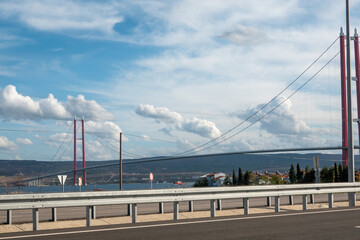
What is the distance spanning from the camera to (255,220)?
12.0 metres

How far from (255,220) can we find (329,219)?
167cm

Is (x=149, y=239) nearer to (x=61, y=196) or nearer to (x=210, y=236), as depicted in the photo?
(x=210, y=236)

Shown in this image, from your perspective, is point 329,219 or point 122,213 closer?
point 329,219

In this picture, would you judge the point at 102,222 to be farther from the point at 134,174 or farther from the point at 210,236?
the point at 134,174

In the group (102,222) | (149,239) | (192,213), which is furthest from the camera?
(192,213)

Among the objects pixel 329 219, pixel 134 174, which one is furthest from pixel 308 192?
pixel 134 174

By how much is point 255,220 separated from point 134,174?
155012 mm

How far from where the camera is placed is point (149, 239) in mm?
8977

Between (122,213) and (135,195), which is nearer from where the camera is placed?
(135,195)

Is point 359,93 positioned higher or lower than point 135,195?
higher

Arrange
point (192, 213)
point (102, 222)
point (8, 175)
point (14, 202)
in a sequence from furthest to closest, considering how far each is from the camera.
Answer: point (8, 175), point (192, 213), point (102, 222), point (14, 202)

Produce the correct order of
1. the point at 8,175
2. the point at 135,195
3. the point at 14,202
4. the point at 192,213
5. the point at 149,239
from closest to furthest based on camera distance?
the point at 149,239
the point at 14,202
the point at 135,195
the point at 192,213
the point at 8,175

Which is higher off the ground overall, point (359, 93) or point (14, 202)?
point (359, 93)

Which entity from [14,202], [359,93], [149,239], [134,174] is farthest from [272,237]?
[134,174]
